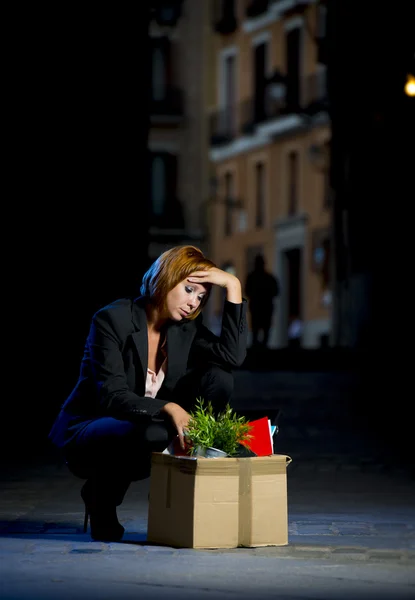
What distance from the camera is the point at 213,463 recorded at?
6863mm

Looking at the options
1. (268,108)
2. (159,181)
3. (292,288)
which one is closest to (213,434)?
(292,288)

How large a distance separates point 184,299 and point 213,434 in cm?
66

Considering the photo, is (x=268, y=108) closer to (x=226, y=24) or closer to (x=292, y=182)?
(x=292, y=182)

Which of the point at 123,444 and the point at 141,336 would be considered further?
the point at 141,336

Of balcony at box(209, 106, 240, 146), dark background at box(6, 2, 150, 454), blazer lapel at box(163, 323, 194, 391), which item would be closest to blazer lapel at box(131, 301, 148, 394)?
blazer lapel at box(163, 323, 194, 391)

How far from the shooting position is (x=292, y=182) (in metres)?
50.5

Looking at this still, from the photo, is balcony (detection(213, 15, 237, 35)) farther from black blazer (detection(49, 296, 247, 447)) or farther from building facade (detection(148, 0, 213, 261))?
black blazer (detection(49, 296, 247, 447))

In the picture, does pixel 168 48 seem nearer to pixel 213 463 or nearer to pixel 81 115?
pixel 81 115

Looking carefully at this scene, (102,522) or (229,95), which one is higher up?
(229,95)

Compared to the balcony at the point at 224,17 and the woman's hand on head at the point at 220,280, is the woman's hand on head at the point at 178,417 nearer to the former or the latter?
the woman's hand on head at the point at 220,280

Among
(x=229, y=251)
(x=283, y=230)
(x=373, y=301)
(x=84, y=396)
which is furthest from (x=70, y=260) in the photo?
(x=229, y=251)

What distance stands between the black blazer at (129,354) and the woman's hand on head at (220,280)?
0.05 m

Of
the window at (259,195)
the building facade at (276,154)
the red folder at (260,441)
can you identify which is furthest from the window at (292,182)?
the red folder at (260,441)

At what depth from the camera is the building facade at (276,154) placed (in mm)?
47812
